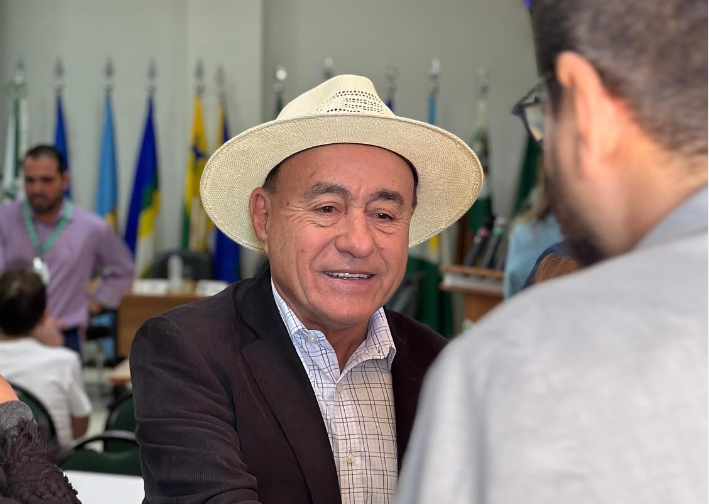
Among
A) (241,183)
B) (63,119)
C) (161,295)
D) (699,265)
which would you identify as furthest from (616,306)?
(63,119)

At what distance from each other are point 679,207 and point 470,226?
291 inches

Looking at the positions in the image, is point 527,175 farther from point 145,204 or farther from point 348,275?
point 348,275

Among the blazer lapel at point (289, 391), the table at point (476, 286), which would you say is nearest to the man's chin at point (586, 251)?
the blazer lapel at point (289, 391)

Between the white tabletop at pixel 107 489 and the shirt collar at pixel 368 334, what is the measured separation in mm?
860

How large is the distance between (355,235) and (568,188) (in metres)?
0.99

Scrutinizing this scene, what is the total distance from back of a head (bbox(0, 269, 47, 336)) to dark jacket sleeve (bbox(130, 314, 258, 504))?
305 cm

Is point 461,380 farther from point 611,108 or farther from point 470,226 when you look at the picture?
point 470,226

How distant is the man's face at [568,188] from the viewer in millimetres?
712

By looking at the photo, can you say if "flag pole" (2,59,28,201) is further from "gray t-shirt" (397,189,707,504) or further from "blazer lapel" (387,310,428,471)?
"gray t-shirt" (397,189,707,504)

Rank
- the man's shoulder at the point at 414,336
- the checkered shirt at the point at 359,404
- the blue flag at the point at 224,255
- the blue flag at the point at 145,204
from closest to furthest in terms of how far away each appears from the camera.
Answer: the checkered shirt at the point at 359,404
the man's shoulder at the point at 414,336
the blue flag at the point at 224,255
the blue flag at the point at 145,204

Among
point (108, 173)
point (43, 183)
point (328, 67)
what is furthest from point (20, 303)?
point (328, 67)

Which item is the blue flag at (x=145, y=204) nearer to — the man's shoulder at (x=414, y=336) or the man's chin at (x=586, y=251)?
the man's shoulder at (x=414, y=336)

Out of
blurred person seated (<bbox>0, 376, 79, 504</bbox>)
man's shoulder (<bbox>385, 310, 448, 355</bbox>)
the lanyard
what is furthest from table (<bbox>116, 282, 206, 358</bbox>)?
blurred person seated (<bbox>0, 376, 79, 504</bbox>)

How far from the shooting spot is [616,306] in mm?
625
